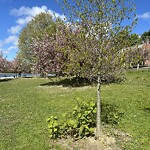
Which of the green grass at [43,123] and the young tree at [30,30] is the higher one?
the young tree at [30,30]

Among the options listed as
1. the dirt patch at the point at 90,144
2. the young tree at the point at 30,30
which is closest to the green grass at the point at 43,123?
the dirt patch at the point at 90,144

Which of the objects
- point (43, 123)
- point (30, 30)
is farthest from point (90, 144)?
point (30, 30)

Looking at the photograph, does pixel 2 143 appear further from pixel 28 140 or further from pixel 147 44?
pixel 147 44

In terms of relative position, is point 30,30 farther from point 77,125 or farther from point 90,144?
point 90,144

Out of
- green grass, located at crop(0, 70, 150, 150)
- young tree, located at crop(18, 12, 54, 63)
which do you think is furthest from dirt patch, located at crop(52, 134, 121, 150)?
young tree, located at crop(18, 12, 54, 63)

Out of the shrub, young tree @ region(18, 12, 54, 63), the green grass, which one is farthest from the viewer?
young tree @ region(18, 12, 54, 63)

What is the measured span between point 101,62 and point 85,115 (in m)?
1.53

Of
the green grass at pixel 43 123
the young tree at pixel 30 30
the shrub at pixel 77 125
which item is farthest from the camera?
the young tree at pixel 30 30

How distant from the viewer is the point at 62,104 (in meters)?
11.6

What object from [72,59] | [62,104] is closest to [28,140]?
[72,59]

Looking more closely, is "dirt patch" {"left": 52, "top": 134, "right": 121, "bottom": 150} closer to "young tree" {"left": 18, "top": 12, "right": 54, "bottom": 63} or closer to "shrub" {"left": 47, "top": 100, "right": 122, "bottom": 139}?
"shrub" {"left": 47, "top": 100, "right": 122, "bottom": 139}

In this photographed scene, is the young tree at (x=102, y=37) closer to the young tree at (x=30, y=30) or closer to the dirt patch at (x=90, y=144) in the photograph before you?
the dirt patch at (x=90, y=144)

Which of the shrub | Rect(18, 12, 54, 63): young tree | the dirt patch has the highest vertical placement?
Rect(18, 12, 54, 63): young tree

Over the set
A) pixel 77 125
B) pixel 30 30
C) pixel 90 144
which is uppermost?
pixel 30 30
